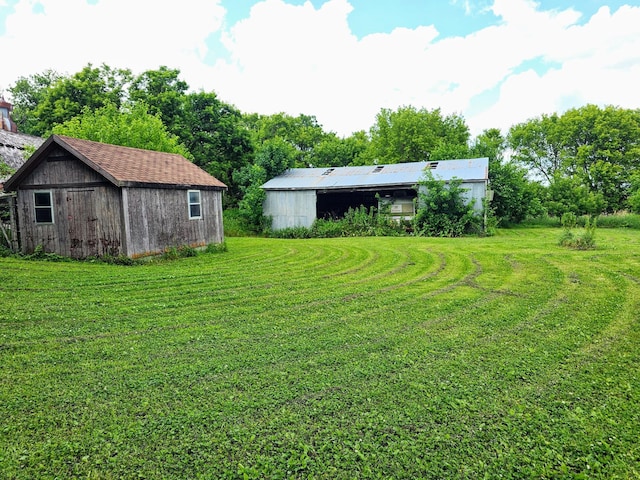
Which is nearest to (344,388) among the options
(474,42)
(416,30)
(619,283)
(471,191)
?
(619,283)

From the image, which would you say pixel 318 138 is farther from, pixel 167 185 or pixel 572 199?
pixel 167 185

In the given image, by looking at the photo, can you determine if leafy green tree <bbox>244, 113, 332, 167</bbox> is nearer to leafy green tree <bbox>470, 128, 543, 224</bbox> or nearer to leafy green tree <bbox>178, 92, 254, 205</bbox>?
leafy green tree <bbox>178, 92, 254, 205</bbox>

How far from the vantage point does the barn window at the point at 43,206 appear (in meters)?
11.4

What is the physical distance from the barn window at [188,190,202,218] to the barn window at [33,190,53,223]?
12.6 feet

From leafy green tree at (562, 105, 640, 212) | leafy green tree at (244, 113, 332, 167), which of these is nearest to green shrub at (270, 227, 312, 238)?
leafy green tree at (244, 113, 332, 167)

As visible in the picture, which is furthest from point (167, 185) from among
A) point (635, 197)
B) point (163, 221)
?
point (635, 197)

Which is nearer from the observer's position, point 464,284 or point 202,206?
point 464,284

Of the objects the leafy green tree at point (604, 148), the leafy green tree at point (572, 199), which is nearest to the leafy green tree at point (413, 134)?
the leafy green tree at point (604, 148)

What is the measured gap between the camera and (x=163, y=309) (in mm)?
6238

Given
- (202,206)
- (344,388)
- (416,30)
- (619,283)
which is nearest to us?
(344,388)

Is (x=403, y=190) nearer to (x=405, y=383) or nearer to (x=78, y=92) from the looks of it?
(x=405, y=383)

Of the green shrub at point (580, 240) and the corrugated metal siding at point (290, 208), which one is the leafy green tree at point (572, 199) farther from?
the corrugated metal siding at point (290, 208)

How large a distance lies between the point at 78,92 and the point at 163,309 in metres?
28.8

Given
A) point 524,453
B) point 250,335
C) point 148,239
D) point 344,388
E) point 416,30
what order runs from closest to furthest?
point 524,453
point 344,388
point 250,335
point 148,239
point 416,30
